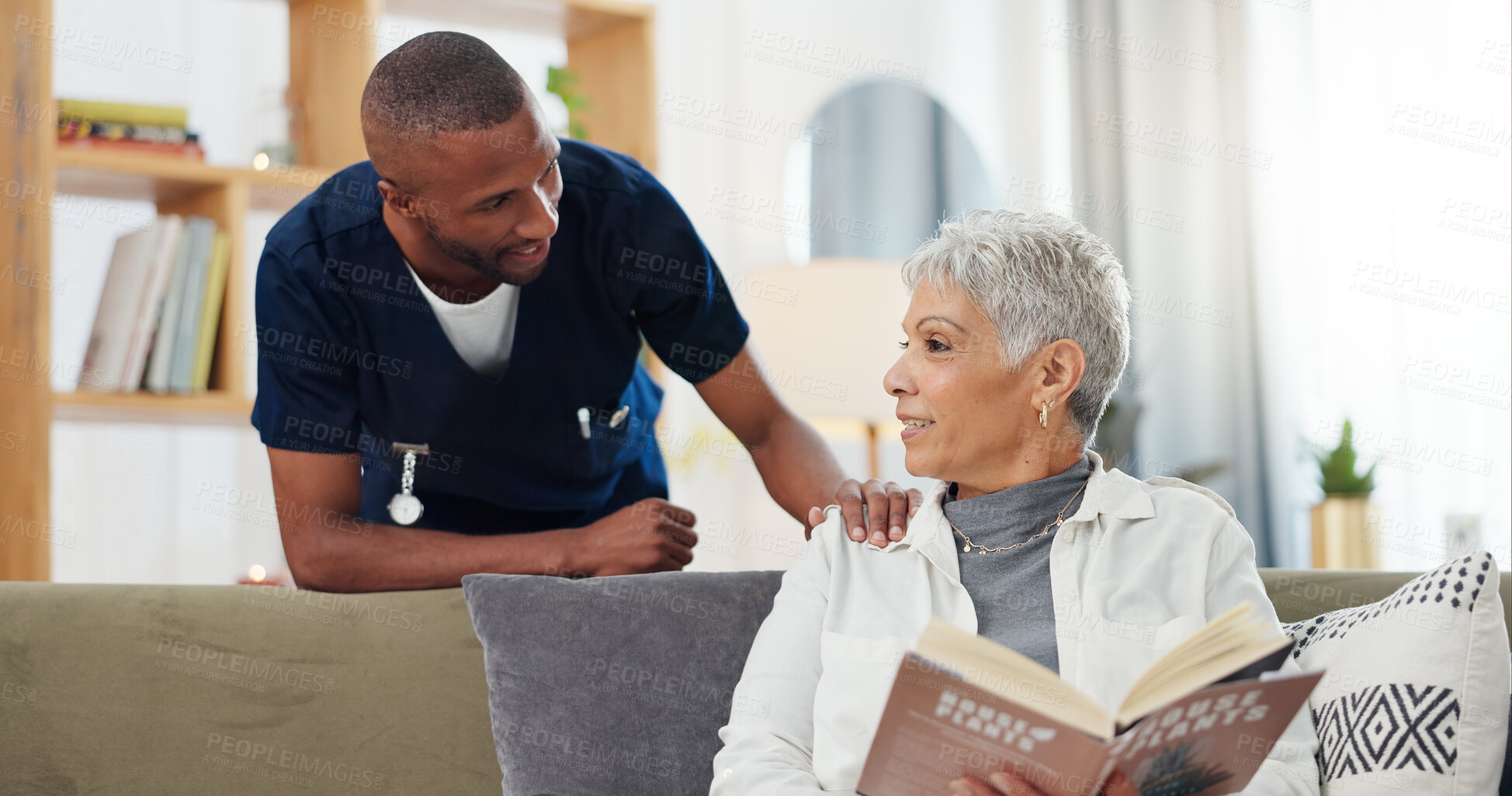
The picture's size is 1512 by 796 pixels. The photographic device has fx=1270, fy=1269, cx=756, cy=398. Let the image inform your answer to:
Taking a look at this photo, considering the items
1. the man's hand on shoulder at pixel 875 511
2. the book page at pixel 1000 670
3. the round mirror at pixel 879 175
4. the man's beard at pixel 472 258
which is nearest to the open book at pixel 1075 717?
the book page at pixel 1000 670

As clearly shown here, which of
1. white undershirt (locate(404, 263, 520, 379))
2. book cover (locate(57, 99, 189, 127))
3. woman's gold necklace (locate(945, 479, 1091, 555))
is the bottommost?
woman's gold necklace (locate(945, 479, 1091, 555))

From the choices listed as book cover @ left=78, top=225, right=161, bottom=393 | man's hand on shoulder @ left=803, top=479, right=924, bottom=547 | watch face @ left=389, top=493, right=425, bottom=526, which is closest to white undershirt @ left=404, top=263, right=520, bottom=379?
watch face @ left=389, top=493, right=425, bottom=526

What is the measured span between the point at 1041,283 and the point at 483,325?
0.83 m

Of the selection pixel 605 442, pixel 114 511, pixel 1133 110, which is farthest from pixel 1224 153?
pixel 114 511

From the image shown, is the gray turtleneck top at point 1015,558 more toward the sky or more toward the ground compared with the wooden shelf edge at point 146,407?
more toward the sky

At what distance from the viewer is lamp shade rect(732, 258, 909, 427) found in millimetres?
2854

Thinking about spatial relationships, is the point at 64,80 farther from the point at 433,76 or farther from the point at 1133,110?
the point at 1133,110

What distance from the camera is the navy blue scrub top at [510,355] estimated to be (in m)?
1.76

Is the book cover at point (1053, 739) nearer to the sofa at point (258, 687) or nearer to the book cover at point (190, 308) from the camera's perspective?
the sofa at point (258, 687)

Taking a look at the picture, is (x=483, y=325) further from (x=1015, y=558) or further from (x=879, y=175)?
(x=879, y=175)

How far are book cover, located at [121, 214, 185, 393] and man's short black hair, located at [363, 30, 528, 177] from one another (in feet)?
3.57

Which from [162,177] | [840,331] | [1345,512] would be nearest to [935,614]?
[840,331]

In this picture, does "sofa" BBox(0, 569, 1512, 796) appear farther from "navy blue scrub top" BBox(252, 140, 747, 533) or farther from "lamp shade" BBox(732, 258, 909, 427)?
"lamp shade" BBox(732, 258, 909, 427)

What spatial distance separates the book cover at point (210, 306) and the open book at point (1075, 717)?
2006mm
